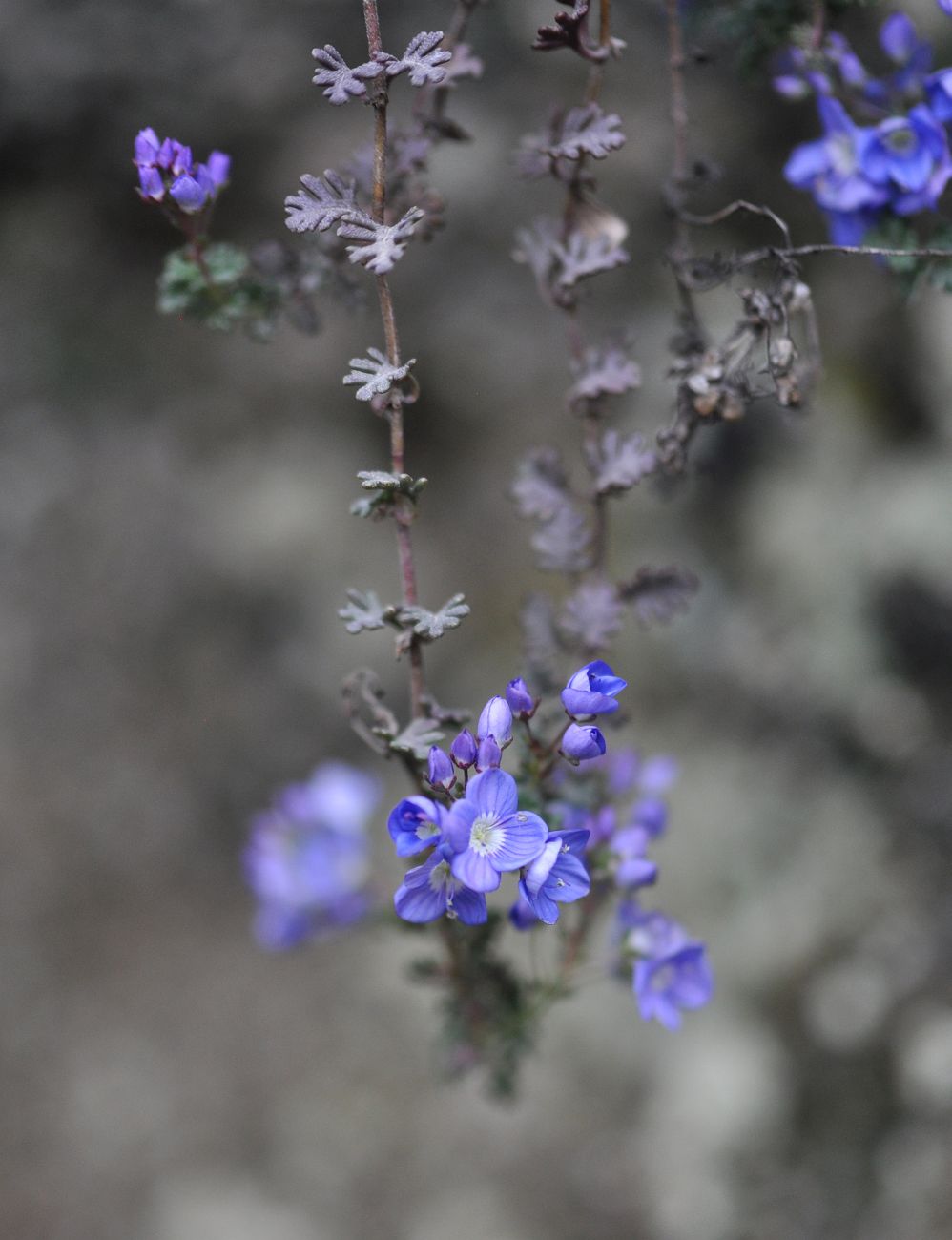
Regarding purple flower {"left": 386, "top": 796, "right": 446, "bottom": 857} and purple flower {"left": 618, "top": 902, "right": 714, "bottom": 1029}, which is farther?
purple flower {"left": 618, "top": 902, "right": 714, "bottom": 1029}

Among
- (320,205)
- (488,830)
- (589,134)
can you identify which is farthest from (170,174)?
(488,830)

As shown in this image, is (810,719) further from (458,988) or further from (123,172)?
(123,172)

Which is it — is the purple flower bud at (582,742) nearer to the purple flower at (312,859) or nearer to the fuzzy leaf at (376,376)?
the fuzzy leaf at (376,376)

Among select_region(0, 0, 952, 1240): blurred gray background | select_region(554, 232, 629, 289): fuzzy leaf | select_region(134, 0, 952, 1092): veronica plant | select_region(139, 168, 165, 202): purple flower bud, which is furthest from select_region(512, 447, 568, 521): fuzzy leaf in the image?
select_region(0, 0, 952, 1240): blurred gray background

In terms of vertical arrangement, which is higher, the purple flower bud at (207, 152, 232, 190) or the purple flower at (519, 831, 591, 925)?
the purple flower bud at (207, 152, 232, 190)

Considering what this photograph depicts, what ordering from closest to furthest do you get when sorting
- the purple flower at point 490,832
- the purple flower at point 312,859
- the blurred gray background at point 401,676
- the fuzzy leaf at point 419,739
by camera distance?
1. the purple flower at point 490,832
2. the fuzzy leaf at point 419,739
3. the purple flower at point 312,859
4. the blurred gray background at point 401,676

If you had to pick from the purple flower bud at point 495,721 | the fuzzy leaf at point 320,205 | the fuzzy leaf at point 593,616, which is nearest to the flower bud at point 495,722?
the purple flower bud at point 495,721

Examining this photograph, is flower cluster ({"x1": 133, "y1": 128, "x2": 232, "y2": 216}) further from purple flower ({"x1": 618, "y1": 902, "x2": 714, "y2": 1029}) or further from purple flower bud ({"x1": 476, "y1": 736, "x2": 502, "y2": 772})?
purple flower ({"x1": 618, "y1": 902, "x2": 714, "y2": 1029})
